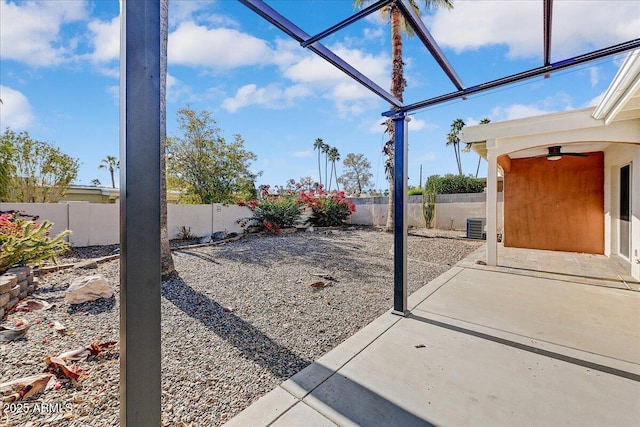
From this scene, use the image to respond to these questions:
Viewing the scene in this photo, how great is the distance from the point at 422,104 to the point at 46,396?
4183 millimetres

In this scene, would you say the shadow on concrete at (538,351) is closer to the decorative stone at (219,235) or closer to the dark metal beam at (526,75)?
the dark metal beam at (526,75)

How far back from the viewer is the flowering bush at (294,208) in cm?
1106

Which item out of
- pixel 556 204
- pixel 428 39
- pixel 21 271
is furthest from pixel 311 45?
pixel 556 204

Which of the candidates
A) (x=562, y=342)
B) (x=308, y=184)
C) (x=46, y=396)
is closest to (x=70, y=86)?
(x=46, y=396)

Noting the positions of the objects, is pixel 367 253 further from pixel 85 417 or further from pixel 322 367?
pixel 85 417

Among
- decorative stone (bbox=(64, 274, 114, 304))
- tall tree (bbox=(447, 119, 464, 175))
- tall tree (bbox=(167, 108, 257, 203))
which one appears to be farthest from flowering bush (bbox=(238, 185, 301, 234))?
tall tree (bbox=(447, 119, 464, 175))

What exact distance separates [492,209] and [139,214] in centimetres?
676

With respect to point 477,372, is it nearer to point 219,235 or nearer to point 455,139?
point 219,235

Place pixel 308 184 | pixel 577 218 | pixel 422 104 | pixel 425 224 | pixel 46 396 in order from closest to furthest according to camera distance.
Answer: pixel 46 396, pixel 422 104, pixel 577 218, pixel 425 224, pixel 308 184

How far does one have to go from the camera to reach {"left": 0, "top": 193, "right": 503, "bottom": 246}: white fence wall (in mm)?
7250

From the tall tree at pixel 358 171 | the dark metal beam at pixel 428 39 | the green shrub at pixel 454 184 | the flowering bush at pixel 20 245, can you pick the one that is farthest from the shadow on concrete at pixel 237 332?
the tall tree at pixel 358 171

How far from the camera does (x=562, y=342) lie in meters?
2.81

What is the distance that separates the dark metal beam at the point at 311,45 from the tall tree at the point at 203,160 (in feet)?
29.8

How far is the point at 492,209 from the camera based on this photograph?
20.3 ft
